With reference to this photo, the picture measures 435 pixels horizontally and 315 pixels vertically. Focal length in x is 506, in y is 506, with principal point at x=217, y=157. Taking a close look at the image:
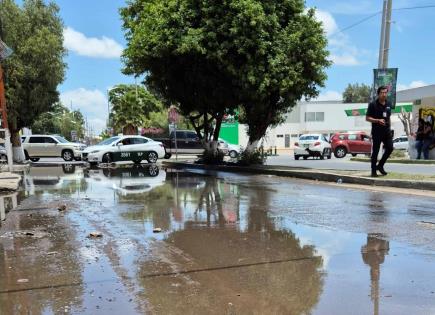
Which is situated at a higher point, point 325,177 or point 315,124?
point 315,124

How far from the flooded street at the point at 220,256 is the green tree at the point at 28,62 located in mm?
18909

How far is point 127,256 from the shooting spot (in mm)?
5977

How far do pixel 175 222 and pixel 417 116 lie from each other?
→ 2430 centimetres

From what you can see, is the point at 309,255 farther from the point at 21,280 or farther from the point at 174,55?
the point at 174,55

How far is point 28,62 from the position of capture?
91.8 feet

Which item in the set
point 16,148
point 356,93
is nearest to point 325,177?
point 16,148

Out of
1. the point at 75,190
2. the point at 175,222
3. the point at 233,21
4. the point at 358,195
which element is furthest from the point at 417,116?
the point at 175,222

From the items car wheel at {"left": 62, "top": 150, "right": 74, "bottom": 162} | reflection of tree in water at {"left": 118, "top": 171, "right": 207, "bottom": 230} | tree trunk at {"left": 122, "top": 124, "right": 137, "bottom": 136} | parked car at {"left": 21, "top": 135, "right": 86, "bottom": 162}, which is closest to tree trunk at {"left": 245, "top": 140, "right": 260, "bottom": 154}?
reflection of tree in water at {"left": 118, "top": 171, "right": 207, "bottom": 230}

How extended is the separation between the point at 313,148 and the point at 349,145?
4410 mm

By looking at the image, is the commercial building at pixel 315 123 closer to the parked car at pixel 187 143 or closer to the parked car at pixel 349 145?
the parked car at pixel 187 143

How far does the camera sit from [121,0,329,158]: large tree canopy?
1752 cm

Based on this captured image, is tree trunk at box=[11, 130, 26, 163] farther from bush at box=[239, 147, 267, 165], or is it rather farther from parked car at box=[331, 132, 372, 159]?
parked car at box=[331, 132, 372, 159]

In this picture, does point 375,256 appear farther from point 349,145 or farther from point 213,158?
point 349,145

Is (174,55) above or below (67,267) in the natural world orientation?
above
